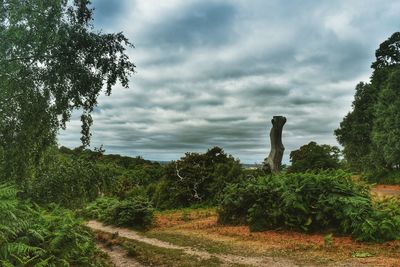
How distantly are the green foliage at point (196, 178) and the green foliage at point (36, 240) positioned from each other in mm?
16124

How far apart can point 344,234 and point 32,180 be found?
9.73 metres

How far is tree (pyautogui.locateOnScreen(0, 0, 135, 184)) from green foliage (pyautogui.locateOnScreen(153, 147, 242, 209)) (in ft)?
41.7

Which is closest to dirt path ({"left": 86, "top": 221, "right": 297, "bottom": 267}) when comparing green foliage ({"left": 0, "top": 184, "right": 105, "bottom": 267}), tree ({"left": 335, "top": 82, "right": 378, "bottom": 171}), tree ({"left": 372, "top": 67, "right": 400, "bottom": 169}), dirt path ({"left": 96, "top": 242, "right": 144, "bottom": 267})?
dirt path ({"left": 96, "top": 242, "right": 144, "bottom": 267})

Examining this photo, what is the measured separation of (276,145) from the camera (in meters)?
21.7

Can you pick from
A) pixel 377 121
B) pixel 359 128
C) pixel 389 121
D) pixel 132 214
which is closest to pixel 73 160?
pixel 132 214

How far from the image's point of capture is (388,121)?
3797 cm

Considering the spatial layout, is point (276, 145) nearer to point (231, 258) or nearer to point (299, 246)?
point (299, 246)

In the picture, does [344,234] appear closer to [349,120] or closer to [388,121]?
[388,121]

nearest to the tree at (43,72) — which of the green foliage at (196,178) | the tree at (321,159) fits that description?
the green foliage at (196,178)

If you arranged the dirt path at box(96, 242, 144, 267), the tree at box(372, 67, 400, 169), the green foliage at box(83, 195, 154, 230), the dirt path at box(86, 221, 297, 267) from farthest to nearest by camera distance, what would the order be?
the tree at box(372, 67, 400, 169), the green foliage at box(83, 195, 154, 230), the dirt path at box(96, 242, 144, 267), the dirt path at box(86, 221, 297, 267)

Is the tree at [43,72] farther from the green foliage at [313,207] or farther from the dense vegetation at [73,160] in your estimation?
the green foliage at [313,207]

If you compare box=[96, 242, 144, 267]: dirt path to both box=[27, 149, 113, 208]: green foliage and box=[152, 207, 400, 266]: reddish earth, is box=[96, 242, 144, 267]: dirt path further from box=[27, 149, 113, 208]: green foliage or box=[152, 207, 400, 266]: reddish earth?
box=[152, 207, 400, 266]: reddish earth

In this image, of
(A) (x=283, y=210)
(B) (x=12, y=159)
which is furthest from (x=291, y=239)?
(B) (x=12, y=159)

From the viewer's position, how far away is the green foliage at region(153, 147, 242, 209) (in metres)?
25.0
